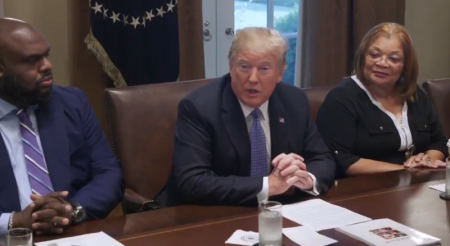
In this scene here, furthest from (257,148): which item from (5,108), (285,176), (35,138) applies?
(5,108)

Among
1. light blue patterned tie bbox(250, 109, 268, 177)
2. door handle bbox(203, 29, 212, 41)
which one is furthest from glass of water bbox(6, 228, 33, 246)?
door handle bbox(203, 29, 212, 41)

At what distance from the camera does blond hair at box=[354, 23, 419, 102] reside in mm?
2621

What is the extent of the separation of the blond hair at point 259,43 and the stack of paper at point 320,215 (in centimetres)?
54

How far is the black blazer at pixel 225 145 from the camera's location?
1885mm

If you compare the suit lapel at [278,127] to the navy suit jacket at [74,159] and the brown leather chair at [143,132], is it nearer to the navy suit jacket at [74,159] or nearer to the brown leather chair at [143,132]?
the brown leather chair at [143,132]

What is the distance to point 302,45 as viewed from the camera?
4031 millimetres

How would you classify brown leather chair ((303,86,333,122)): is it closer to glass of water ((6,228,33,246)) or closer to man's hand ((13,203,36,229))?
man's hand ((13,203,36,229))

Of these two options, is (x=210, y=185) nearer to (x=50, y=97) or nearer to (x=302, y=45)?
(x=50, y=97)

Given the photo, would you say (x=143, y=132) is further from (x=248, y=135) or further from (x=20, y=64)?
(x=20, y=64)

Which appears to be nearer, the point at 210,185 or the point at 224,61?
the point at 210,185

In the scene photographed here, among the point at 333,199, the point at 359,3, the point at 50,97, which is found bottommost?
the point at 333,199

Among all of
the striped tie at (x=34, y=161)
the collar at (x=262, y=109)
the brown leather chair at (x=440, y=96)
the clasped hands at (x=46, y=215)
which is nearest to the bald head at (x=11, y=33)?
the striped tie at (x=34, y=161)

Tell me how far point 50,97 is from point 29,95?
3.2 inches

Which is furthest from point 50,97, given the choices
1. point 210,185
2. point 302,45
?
point 302,45
